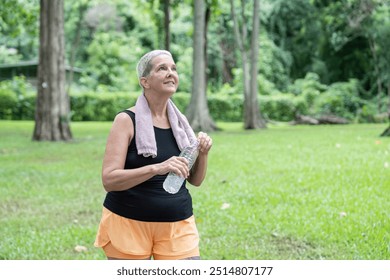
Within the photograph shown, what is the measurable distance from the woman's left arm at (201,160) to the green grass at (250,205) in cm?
203

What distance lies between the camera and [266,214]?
6.35m

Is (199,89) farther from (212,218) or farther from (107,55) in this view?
(107,55)

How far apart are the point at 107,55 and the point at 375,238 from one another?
35.0 metres

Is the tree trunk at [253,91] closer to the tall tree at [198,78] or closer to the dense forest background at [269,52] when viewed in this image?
the dense forest background at [269,52]

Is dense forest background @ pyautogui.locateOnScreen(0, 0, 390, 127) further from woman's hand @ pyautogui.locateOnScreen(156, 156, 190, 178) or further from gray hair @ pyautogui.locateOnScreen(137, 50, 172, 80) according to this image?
woman's hand @ pyautogui.locateOnScreen(156, 156, 190, 178)

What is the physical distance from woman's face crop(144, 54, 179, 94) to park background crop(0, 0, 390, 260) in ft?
8.10

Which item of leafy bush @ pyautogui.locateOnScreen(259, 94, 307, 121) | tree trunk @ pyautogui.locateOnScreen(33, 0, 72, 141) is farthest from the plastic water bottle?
leafy bush @ pyautogui.locateOnScreen(259, 94, 307, 121)

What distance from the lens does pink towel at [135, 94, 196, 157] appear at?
2752mm

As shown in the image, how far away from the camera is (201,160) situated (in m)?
2.99

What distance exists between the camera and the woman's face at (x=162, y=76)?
2838 mm

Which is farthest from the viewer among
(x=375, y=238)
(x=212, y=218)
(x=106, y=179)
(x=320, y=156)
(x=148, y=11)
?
(x=148, y=11)

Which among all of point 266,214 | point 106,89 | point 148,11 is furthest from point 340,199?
point 106,89

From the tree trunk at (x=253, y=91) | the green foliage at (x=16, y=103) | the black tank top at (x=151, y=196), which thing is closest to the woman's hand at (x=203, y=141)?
the black tank top at (x=151, y=196)

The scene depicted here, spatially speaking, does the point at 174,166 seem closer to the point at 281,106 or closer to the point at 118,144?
the point at 118,144
